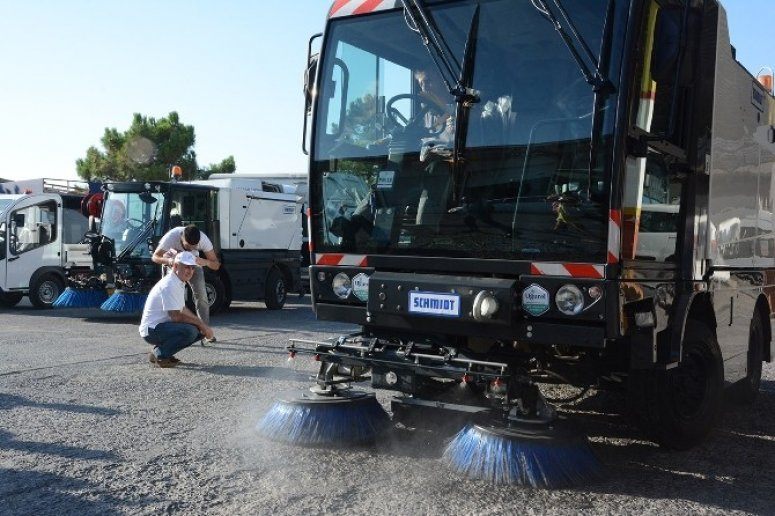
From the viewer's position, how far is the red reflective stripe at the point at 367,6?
5.24m

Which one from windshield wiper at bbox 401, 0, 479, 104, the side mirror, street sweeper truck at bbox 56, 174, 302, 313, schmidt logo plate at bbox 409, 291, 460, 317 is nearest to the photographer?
schmidt logo plate at bbox 409, 291, 460, 317

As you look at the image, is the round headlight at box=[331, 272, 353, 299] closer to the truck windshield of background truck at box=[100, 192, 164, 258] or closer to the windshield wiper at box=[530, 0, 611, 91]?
the windshield wiper at box=[530, 0, 611, 91]

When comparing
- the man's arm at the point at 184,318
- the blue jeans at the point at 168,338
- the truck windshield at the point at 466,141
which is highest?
the truck windshield at the point at 466,141

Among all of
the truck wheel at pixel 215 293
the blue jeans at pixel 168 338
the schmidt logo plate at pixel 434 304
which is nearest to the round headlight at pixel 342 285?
the schmidt logo plate at pixel 434 304

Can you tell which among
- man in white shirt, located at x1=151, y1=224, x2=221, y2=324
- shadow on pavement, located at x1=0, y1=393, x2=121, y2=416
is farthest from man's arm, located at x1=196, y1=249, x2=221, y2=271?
shadow on pavement, located at x1=0, y1=393, x2=121, y2=416

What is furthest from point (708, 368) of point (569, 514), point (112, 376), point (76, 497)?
point (112, 376)

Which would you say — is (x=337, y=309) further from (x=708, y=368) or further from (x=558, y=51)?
(x=708, y=368)

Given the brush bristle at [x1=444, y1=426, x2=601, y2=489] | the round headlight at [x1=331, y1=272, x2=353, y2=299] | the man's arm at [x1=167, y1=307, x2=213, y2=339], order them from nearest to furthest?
the brush bristle at [x1=444, y1=426, x2=601, y2=489]
the round headlight at [x1=331, y1=272, x2=353, y2=299]
the man's arm at [x1=167, y1=307, x2=213, y2=339]

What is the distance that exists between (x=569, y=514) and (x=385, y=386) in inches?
58.5

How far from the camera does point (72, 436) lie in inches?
210

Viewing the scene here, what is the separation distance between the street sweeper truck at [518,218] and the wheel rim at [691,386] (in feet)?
0.06

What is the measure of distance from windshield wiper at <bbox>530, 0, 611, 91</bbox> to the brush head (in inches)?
99.6

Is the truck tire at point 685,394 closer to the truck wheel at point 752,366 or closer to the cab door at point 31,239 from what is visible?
the truck wheel at point 752,366

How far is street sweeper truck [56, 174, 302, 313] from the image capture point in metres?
13.7
